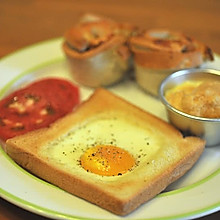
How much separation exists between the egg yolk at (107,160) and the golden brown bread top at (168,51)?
74cm

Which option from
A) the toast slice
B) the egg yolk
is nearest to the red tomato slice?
the toast slice

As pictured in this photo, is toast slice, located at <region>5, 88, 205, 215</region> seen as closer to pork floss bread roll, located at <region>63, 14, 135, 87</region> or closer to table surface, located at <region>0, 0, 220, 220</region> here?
pork floss bread roll, located at <region>63, 14, 135, 87</region>

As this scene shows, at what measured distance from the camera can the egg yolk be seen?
2.12m

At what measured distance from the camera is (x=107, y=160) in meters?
2.15

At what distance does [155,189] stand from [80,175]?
1.20 feet

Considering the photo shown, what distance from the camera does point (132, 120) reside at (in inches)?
99.2

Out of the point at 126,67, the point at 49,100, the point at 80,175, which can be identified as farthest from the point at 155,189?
the point at 126,67

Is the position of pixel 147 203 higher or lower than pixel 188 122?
lower

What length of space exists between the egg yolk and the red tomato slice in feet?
1.42

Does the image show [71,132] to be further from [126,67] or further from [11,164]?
[126,67]

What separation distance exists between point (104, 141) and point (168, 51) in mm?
742

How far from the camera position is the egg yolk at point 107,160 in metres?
2.12

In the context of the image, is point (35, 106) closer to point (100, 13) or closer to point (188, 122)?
point (188, 122)

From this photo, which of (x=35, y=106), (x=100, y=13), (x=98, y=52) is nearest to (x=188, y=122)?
(x=98, y=52)
